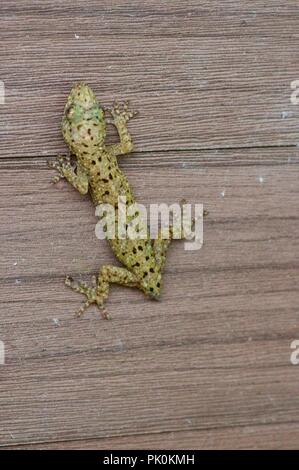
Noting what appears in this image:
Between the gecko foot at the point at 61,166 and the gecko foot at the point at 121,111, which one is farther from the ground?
the gecko foot at the point at 121,111

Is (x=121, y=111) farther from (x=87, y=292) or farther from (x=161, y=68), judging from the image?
(x=87, y=292)

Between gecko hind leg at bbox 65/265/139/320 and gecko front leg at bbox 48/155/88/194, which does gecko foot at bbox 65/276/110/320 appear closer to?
gecko hind leg at bbox 65/265/139/320

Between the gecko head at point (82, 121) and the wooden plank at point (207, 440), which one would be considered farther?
the wooden plank at point (207, 440)

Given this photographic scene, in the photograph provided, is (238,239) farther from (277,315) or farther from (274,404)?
(274,404)

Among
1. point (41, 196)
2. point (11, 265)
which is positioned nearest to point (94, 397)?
point (11, 265)

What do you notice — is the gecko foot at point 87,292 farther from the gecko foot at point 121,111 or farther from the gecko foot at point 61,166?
the gecko foot at point 121,111

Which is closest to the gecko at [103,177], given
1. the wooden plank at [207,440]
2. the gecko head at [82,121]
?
the gecko head at [82,121]

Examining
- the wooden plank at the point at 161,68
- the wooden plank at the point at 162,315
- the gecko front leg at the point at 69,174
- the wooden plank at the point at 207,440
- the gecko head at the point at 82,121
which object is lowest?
the wooden plank at the point at 207,440
